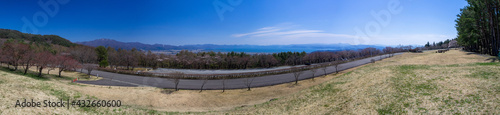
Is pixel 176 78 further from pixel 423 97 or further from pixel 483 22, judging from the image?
pixel 483 22

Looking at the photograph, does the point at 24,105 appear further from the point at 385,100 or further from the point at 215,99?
the point at 385,100

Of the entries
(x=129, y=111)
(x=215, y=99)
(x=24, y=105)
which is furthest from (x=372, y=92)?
(x=24, y=105)

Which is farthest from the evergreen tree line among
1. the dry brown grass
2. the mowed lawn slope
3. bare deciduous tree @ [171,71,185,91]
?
bare deciduous tree @ [171,71,185,91]

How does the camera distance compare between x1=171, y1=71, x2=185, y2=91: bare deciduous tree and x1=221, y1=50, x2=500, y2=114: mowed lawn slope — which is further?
x1=171, y1=71, x2=185, y2=91: bare deciduous tree

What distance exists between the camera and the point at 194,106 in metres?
22.7

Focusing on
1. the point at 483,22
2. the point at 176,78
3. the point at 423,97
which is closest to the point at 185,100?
the point at 176,78

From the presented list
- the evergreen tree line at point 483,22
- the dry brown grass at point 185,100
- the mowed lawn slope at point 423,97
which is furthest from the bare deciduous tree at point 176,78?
the evergreen tree line at point 483,22

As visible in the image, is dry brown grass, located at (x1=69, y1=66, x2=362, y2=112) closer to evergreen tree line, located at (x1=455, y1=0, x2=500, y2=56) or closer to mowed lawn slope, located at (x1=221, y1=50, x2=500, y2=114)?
mowed lawn slope, located at (x1=221, y1=50, x2=500, y2=114)

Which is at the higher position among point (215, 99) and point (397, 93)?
point (397, 93)

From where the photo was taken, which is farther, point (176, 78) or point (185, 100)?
point (176, 78)

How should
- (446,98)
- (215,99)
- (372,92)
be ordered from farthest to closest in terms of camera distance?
(215,99), (372,92), (446,98)

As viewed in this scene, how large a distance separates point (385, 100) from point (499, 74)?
934 cm

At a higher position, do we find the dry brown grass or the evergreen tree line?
the evergreen tree line

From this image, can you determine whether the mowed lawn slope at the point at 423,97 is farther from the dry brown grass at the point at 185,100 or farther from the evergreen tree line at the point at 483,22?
the evergreen tree line at the point at 483,22
